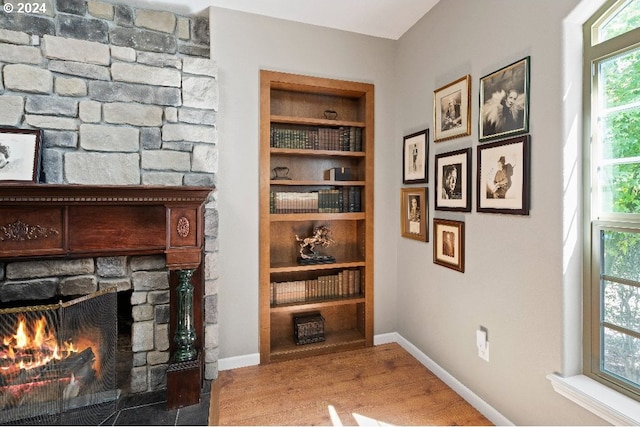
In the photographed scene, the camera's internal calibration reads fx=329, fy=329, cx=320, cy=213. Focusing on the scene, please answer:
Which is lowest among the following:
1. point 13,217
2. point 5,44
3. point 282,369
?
point 282,369

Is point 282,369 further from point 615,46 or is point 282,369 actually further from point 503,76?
point 615,46

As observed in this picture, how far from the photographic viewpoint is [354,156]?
291cm

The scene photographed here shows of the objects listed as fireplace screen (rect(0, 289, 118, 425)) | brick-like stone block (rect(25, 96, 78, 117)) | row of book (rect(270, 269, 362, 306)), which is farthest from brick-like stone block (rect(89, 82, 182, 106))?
row of book (rect(270, 269, 362, 306))

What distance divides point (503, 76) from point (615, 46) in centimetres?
50

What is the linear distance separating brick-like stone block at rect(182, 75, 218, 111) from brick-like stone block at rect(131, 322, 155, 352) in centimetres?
151

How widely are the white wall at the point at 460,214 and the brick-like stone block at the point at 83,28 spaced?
29.7 inches

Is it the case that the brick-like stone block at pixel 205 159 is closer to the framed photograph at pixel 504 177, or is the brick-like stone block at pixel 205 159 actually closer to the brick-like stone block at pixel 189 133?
the brick-like stone block at pixel 189 133

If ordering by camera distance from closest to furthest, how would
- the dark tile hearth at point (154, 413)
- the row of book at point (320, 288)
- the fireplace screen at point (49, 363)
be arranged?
the fireplace screen at point (49, 363)
the dark tile hearth at point (154, 413)
the row of book at point (320, 288)

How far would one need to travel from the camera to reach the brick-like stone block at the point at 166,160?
221cm

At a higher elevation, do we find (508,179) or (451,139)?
(451,139)

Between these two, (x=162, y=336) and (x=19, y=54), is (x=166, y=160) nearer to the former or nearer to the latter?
(x=19, y=54)

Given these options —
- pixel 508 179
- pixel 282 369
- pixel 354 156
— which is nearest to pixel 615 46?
pixel 508 179

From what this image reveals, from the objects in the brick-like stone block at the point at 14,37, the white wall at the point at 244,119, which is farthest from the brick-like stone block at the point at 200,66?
the brick-like stone block at the point at 14,37

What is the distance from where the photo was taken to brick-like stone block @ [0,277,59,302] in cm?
192
